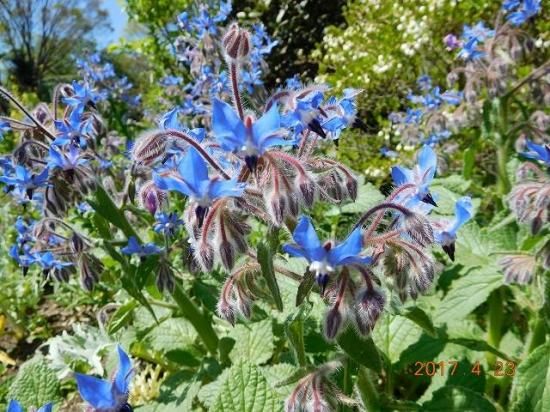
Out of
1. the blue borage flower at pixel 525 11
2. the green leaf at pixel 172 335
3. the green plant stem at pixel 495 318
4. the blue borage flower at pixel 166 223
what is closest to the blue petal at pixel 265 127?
the blue borage flower at pixel 166 223

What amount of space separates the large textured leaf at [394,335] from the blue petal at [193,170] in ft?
3.48

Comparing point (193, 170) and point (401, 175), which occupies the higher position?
point (193, 170)

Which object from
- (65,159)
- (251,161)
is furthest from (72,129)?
(251,161)

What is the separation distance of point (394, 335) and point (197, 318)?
713 mm

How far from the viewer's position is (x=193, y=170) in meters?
1.03

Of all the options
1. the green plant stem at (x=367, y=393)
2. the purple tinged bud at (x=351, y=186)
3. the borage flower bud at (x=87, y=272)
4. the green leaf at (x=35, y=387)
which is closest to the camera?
the purple tinged bud at (x=351, y=186)

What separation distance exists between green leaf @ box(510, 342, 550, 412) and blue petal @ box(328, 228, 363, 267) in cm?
85

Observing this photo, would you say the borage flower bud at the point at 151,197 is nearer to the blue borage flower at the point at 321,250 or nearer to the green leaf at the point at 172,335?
the blue borage flower at the point at 321,250

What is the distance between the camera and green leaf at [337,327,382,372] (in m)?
1.18

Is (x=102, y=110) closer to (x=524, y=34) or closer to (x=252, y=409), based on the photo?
(x=524, y=34)

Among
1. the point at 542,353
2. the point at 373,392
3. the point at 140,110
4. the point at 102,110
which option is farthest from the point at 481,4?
the point at 140,110

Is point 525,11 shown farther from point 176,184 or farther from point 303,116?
point 176,184

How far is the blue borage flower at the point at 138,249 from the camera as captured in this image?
190 centimetres

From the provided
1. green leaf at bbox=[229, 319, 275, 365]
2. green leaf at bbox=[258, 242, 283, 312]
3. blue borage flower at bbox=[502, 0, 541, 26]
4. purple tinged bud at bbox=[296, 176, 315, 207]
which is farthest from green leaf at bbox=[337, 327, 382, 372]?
blue borage flower at bbox=[502, 0, 541, 26]
